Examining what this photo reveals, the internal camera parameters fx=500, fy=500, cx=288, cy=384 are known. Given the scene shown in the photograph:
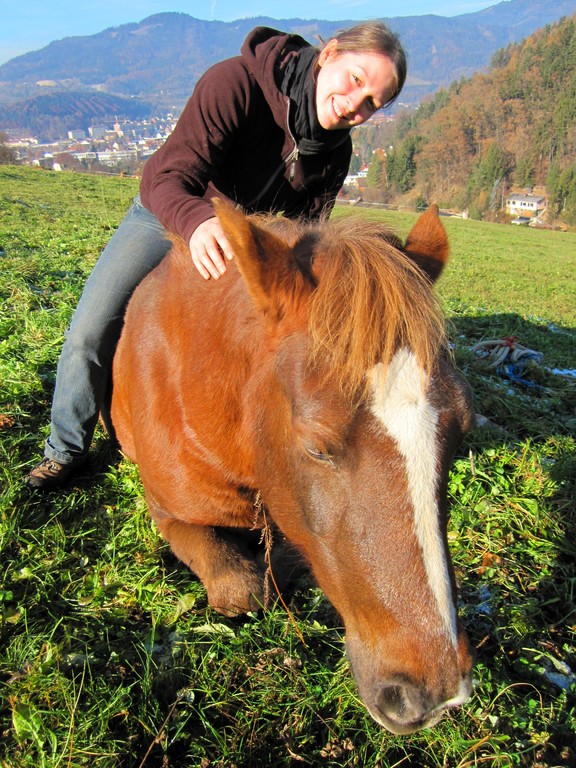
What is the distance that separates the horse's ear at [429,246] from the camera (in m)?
2.30

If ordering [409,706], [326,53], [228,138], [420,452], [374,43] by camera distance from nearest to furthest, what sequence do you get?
1. [409,706]
2. [420,452]
3. [374,43]
4. [326,53]
5. [228,138]

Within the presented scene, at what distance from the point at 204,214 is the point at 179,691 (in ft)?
6.84

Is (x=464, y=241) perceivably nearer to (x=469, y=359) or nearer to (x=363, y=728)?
(x=469, y=359)

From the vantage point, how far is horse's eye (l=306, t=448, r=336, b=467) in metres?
1.72

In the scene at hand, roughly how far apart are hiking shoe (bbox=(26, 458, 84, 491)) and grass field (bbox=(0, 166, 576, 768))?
0.08 metres

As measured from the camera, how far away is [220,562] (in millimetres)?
2549

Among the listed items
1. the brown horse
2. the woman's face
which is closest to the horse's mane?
the brown horse

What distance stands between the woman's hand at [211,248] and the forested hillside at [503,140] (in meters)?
86.8

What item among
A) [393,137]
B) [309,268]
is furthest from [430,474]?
[393,137]

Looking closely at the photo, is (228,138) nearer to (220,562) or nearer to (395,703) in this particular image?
(220,562)

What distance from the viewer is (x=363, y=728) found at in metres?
1.96

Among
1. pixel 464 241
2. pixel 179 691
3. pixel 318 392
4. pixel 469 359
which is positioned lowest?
pixel 464 241

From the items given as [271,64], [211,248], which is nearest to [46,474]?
[211,248]

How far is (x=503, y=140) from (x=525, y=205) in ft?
77.0
